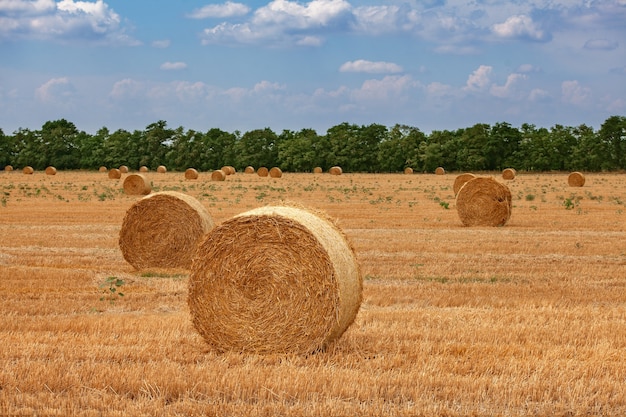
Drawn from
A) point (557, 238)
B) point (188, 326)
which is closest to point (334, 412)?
point (188, 326)

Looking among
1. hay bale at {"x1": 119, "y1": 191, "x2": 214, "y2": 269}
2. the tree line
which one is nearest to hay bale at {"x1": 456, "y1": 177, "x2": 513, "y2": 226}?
hay bale at {"x1": 119, "y1": 191, "x2": 214, "y2": 269}

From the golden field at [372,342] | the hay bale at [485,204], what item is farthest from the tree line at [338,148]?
the golden field at [372,342]

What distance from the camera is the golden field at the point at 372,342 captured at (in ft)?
23.7

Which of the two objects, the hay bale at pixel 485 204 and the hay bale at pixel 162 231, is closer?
the hay bale at pixel 162 231

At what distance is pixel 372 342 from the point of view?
941cm

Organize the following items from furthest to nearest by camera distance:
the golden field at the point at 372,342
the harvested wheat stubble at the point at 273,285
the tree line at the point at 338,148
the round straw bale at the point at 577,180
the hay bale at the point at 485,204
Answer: the tree line at the point at 338,148, the round straw bale at the point at 577,180, the hay bale at the point at 485,204, the harvested wheat stubble at the point at 273,285, the golden field at the point at 372,342

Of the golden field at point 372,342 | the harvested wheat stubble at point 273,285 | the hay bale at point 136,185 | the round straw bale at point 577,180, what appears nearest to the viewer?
the golden field at point 372,342

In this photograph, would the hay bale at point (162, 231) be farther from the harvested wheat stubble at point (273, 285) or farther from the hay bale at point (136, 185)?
the hay bale at point (136, 185)

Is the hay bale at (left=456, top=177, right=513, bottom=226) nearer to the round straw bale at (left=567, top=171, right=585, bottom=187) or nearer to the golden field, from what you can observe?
the golden field

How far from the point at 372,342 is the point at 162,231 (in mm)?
8271

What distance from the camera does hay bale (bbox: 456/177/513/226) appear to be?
24766 mm

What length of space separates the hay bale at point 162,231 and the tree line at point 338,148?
72.8 meters

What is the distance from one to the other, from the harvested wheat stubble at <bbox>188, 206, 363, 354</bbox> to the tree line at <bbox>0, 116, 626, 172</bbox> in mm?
79721

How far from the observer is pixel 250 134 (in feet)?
324
